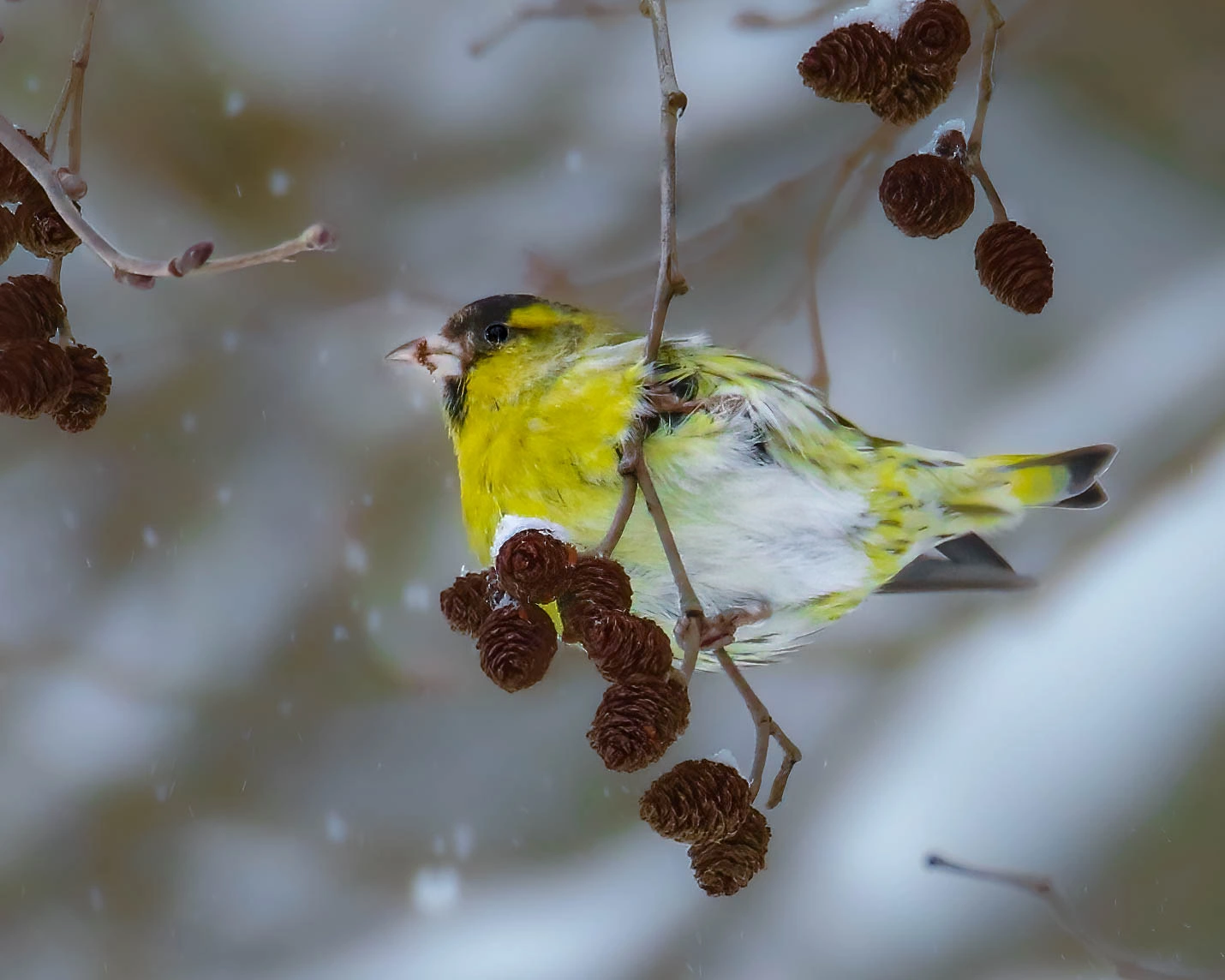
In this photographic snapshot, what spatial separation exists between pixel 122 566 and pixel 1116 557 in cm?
185

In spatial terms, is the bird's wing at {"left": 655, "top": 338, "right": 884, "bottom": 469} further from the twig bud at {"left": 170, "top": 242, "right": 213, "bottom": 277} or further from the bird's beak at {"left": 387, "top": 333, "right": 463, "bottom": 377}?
the twig bud at {"left": 170, "top": 242, "right": 213, "bottom": 277}

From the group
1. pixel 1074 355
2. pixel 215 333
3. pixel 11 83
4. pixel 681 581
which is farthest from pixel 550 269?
pixel 681 581

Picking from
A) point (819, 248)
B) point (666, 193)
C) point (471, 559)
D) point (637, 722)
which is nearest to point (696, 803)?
point (637, 722)

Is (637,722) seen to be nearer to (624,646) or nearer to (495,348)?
(624,646)

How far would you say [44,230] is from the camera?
2.98 feet

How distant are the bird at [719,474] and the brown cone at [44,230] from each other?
434mm

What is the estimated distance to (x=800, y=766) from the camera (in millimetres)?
2225

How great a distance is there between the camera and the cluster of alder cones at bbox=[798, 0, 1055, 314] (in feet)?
2.85

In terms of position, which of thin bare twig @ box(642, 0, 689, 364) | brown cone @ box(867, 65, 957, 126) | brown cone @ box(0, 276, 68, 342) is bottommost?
brown cone @ box(0, 276, 68, 342)

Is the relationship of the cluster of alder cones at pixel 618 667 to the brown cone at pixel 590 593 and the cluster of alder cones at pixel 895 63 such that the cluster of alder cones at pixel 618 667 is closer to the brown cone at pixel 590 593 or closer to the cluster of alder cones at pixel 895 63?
the brown cone at pixel 590 593

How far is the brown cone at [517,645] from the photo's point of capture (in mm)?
750

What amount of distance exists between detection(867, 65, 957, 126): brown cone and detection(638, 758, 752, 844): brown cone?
1.60 feet

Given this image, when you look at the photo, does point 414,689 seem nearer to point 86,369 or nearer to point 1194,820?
point 1194,820

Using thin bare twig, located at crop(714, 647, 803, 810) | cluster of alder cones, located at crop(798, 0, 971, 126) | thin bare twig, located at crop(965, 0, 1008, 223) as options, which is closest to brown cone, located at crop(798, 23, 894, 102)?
cluster of alder cones, located at crop(798, 0, 971, 126)
